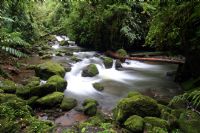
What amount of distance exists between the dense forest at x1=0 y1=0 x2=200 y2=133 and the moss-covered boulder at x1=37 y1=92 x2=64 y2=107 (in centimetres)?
3

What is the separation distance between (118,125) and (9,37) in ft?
12.9

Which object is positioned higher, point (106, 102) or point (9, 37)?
point (9, 37)

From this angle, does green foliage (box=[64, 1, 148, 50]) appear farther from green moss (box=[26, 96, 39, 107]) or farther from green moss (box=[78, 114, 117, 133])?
green moss (box=[78, 114, 117, 133])

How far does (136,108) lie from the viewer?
22.3 feet

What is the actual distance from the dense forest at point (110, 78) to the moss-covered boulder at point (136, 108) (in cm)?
3

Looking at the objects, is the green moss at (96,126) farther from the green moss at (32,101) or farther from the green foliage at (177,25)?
the green foliage at (177,25)

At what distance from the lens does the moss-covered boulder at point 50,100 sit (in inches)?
293

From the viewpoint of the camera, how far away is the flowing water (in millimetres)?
9091

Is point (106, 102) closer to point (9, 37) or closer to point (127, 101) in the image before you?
point (127, 101)

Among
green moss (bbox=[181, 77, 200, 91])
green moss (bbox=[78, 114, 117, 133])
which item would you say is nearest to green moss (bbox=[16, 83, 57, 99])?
green moss (bbox=[78, 114, 117, 133])

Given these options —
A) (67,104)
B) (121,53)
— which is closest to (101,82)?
(67,104)

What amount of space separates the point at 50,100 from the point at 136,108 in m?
2.63

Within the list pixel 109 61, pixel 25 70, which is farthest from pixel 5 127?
pixel 109 61

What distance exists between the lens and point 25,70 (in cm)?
1119
